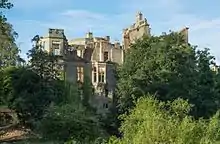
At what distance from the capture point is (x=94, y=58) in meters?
62.7

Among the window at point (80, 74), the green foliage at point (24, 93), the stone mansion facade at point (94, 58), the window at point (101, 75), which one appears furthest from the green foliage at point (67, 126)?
the window at point (101, 75)

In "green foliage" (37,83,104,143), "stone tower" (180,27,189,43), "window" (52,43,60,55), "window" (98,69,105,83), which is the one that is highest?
"stone tower" (180,27,189,43)

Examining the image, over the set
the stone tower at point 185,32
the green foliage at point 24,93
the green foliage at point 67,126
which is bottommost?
the green foliage at point 67,126

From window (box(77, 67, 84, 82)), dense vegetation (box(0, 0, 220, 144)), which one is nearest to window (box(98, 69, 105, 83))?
window (box(77, 67, 84, 82))

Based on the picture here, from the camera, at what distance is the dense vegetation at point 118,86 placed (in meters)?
37.4

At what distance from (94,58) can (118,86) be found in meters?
12.6

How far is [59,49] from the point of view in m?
59.5

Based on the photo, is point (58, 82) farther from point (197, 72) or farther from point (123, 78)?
point (197, 72)

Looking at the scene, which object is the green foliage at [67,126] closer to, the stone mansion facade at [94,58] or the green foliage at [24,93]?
the green foliage at [24,93]

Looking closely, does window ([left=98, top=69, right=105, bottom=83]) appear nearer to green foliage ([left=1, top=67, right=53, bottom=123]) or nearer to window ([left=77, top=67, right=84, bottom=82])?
window ([left=77, top=67, right=84, bottom=82])

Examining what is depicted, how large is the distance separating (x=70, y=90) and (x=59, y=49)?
988 cm

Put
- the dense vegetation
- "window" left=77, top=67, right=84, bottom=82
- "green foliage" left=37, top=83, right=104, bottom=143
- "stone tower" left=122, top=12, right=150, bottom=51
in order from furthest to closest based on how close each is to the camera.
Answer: "stone tower" left=122, top=12, right=150, bottom=51 → "window" left=77, top=67, right=84, bottom=82 → the dense vegetation → "green foliage" left=37, top=83, right=104, bottom=143

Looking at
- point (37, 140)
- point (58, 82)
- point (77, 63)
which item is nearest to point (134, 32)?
point (77, 63)

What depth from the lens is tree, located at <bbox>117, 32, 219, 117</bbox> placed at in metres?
48.3
